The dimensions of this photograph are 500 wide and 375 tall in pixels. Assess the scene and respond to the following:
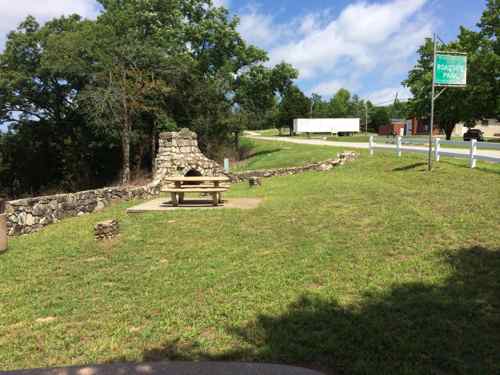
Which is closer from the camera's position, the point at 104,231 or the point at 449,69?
the point at 104,231

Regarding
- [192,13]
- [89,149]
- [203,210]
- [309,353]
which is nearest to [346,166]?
[203,210]

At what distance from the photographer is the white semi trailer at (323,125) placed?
51688 mm

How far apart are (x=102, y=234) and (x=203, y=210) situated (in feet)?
8.50

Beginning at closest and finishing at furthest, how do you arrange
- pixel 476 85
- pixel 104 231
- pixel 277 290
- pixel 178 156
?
1. pixel 277 290
2. pixel 104 231
3. pixel 178 156
4. pixel 476 85

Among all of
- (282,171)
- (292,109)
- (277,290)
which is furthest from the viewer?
(292,109)

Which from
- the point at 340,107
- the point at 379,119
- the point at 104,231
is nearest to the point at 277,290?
the point at 104,231

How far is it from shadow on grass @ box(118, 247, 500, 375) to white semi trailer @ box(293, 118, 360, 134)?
48.4 m

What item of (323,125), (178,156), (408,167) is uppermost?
(323,125)

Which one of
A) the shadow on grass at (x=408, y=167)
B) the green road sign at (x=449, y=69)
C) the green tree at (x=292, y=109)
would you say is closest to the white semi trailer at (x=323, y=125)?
the green tree at (x=292, y=109)

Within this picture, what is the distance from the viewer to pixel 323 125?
5194cm

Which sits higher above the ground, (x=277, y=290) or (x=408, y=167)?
(x=408, y=167)

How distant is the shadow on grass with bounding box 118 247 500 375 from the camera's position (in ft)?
9.55

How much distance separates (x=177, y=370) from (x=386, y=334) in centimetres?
182

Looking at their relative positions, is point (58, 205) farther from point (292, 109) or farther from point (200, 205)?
point (292, 109)
